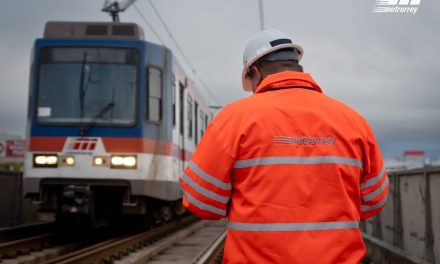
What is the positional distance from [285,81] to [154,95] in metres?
8.29

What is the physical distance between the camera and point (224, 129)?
220 cm

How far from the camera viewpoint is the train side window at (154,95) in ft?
33.9

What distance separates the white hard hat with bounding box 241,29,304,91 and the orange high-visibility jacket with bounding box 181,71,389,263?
0.57 feet

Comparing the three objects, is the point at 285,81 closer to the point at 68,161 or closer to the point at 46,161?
the point at 68,161

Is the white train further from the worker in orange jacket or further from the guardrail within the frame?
the worker in orange jacket

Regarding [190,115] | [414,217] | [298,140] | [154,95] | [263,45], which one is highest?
[190,115]

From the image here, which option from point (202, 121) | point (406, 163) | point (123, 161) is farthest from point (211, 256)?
point (406, 163)

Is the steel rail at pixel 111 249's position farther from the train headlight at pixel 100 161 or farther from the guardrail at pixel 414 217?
the guardrail at pixel 414 217

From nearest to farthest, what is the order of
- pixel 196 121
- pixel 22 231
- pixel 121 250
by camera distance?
pixel 121 250, pixel 22 231, pixel 196 121

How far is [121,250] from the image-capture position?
9039mm

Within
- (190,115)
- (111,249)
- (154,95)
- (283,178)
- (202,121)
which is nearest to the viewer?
(283,178)

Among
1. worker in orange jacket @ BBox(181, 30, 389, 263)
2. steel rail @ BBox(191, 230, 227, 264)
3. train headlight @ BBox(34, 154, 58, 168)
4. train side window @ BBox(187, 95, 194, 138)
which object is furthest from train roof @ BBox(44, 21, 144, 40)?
worker in orange jacket @ BBox(181, 30, 389, 263)

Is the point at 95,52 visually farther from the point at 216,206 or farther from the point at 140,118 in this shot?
the point at 216,206

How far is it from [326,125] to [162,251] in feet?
27.6
